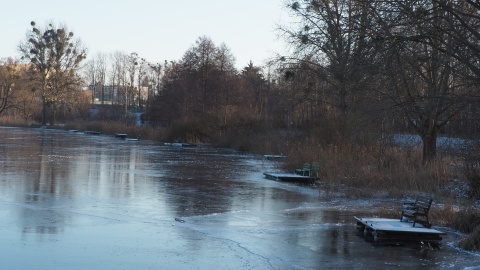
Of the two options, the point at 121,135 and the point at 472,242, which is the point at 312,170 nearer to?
the point at 472,242

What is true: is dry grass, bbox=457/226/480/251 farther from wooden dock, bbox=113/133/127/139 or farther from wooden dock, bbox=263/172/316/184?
wooden dock, bbox=113/133/127/139

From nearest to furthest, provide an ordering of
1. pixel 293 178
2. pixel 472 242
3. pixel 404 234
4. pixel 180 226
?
pixel 472 242 < pixel 404 234 < pixel 180 226 < pixel 293 178

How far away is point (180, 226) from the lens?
13703 mm

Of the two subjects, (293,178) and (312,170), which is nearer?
(293,178)

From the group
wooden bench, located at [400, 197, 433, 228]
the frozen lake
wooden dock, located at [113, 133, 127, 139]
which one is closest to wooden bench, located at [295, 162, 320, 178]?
the frozen lake

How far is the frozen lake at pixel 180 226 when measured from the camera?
34.5 ft

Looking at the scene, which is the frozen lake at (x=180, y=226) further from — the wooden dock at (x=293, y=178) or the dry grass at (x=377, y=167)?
the dry grass at (x=377, y=167)

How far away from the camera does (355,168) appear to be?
23.7 m

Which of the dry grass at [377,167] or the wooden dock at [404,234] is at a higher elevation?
the dry grass at [377,167]

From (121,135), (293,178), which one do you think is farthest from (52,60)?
(293,178)

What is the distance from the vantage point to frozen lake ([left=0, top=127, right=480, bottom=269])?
10508 millimetres

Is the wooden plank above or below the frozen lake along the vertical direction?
above

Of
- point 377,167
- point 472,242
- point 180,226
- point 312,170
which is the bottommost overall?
point 180,226

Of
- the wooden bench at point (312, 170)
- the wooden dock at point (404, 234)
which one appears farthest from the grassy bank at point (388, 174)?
the wooden dock at point (404, 234)
